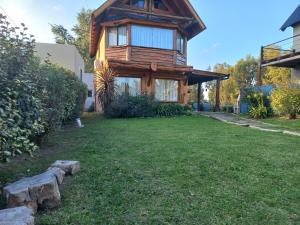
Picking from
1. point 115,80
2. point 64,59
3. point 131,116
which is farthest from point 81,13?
point 131,116

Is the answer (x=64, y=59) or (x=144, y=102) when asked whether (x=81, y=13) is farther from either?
(x=144, y=102)

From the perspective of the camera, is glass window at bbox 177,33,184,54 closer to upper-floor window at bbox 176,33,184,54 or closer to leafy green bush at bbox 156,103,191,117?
upper-floor window at bbox 176,33,184,54

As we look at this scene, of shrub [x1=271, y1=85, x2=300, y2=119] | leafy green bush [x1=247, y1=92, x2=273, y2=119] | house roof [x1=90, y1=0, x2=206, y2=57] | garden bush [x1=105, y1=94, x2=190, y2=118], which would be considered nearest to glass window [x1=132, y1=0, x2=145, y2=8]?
house roof [x1=90, y1=0, x2=206, y2=57]

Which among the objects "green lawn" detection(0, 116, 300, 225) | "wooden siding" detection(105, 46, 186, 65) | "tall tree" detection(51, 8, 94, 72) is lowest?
"green lawn" detection(0, 116, 300, 225)

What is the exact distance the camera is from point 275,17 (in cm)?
2622

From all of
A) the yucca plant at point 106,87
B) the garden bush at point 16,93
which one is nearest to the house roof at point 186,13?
the yucca plant at point 106,87

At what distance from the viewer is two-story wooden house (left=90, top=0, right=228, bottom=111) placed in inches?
644

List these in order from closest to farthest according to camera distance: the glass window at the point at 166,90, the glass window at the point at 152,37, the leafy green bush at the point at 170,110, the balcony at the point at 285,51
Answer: the leafy green bush at the point at 170,110, the glass window at the point at 152,37, the glass window at the point at 166,90, the balcony at the point at 285,51

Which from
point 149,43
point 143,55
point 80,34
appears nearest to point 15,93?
point 143,55

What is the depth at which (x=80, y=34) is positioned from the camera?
135 feet

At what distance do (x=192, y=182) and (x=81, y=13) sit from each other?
42.0 meters

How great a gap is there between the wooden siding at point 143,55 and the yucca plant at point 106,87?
1921mm

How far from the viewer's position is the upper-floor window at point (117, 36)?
664 inches

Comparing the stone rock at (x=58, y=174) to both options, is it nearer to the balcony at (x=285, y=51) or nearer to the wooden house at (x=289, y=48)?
the balcony at (x=285, y=51)
